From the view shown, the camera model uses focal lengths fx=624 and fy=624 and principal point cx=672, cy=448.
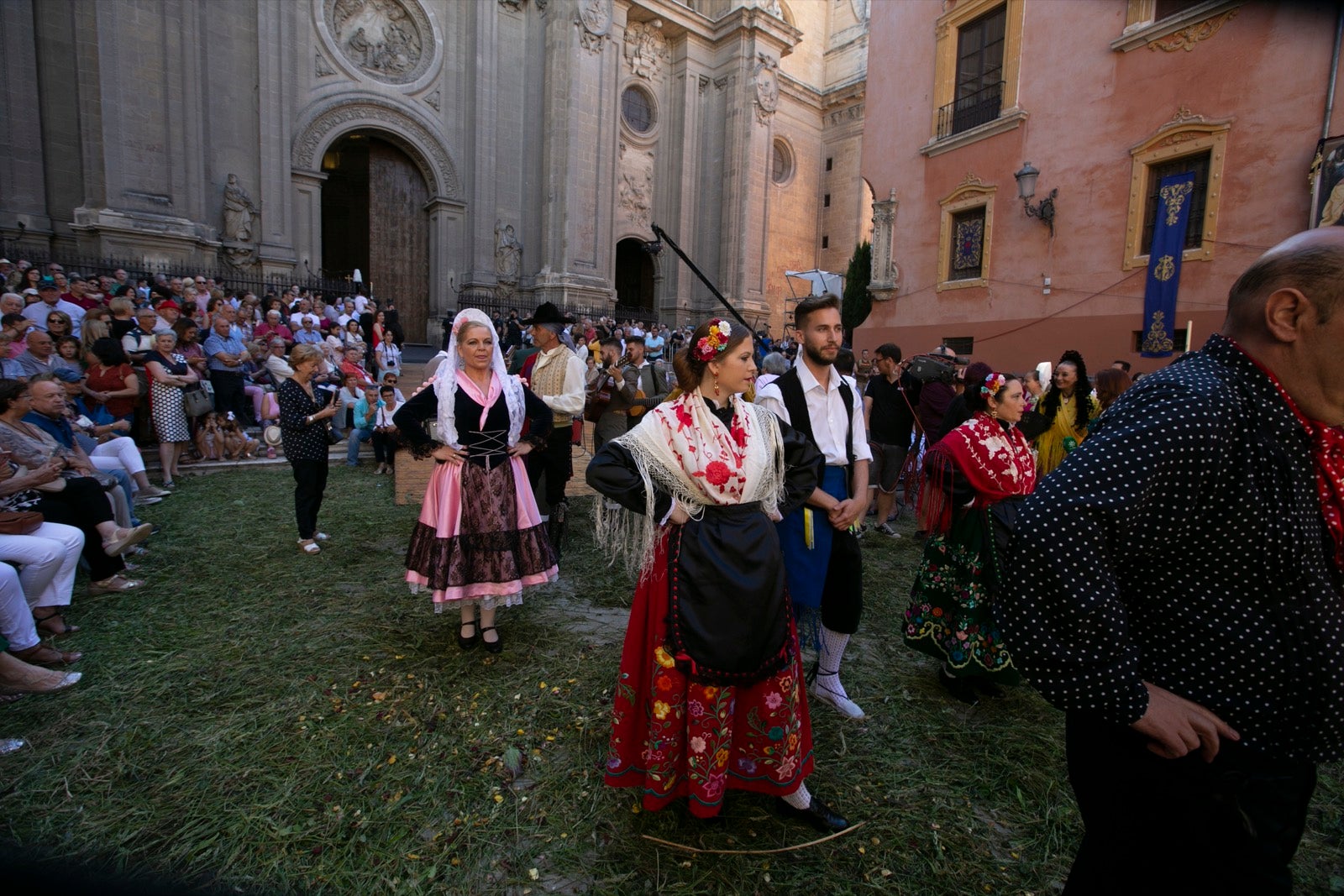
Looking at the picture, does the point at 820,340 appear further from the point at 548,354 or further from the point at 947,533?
the point at 548,354

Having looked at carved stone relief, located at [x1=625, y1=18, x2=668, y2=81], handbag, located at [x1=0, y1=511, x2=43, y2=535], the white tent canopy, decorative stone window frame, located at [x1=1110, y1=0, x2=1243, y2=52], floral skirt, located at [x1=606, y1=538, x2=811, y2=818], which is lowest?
floral skirt, located at [x1=606, y1=538, x2=811, y2=818]

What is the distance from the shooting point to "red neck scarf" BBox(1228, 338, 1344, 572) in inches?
51.3

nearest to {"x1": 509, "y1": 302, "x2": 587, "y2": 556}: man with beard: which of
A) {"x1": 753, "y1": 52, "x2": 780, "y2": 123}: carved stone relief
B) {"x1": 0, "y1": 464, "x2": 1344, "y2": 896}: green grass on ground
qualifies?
{"x1": 0, "y1": 464, "x2": 1344, "y2": 896}: green grass on ground

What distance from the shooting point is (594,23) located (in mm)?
20234

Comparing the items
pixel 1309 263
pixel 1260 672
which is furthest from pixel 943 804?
pixel 1309 263

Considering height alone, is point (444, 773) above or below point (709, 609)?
below

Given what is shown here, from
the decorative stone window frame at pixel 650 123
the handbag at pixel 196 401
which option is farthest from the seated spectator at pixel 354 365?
the decorative stone window frame at pixel 650 123

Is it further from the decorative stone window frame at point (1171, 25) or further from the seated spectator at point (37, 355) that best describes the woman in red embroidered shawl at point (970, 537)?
the decorative stone window frame at point (1171, 25)

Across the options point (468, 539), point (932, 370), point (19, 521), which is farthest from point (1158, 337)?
point (19, 521)

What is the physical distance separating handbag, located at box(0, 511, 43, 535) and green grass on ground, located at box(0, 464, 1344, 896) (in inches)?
29.8

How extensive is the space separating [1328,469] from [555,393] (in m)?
5.36

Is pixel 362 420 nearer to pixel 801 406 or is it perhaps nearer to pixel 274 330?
pixel 274 330

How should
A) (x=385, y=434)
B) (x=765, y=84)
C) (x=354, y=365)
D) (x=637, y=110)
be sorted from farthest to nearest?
1. (x=765, y=84)
2. (x=637, y=110)
3. (x=354, y=365)
4. (x=385, y=434)

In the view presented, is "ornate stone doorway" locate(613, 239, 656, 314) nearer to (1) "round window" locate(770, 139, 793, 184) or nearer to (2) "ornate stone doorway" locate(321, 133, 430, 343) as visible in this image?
(1) "round window" locate(770, 139, 793, 184)
